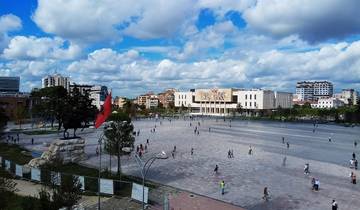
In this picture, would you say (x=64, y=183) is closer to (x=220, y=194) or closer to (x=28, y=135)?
(x=220, y=194)

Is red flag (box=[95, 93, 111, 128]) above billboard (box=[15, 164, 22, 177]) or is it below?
above

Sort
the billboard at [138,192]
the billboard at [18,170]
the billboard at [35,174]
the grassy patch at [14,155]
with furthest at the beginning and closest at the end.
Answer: the grassy patch at [14,155] < the billboard at [18,170] < the billboard at [35,174] < the billboard at [138,192]

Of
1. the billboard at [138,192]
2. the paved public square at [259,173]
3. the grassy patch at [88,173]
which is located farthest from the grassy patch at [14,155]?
the billboard at [138,192]

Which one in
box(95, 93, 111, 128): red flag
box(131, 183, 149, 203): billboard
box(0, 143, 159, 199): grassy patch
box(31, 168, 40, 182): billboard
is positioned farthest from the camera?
box(31, 168, 40, 182): billboard

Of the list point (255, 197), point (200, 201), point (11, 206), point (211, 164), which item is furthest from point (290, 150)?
point (11, 206)

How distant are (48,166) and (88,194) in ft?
27.9

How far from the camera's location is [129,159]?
158ft

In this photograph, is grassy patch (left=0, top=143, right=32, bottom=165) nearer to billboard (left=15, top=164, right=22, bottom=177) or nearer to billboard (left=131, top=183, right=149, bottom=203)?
billboard (left=15, top=164, right=22, bottom=177)

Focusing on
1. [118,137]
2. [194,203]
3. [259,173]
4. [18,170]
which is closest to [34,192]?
[18,170]

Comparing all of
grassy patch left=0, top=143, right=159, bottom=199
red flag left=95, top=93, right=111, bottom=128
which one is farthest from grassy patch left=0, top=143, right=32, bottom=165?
red flag left=95, top=93, right=111, bottom=128

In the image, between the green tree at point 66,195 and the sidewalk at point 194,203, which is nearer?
the green tree at point 66,195

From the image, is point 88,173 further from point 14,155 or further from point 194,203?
point 14,155

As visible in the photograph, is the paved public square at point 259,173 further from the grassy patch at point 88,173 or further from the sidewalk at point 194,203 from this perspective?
the grassy patch at point 88,173

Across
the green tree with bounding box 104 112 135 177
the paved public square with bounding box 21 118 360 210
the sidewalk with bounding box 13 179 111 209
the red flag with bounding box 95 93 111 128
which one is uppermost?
the red flag with bounding box 95 93 111 128
